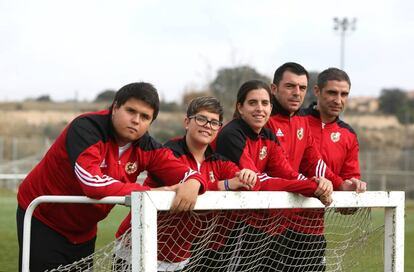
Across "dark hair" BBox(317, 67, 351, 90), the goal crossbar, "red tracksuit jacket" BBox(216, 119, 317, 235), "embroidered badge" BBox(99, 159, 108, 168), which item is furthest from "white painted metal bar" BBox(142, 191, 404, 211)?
"dark hair" BBox(317, 67, 351, 90)

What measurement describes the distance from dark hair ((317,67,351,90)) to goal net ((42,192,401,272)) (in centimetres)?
114

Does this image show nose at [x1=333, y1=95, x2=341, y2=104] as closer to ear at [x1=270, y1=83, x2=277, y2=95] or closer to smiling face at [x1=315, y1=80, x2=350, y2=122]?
smiling face at [x1=315, y1=80, x2=350, y2=122]

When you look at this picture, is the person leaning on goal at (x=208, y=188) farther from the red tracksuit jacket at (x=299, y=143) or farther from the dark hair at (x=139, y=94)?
the red tracksuit jacket at (x=299, y=143)

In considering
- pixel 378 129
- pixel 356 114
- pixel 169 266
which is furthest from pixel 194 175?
pixel 356 114

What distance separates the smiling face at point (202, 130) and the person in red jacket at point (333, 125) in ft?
4.64

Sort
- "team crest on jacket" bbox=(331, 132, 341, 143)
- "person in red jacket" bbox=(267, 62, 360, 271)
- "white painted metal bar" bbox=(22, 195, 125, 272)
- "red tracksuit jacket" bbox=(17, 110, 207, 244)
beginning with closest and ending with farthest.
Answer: "white painted metal bar" bbox=(22, 195, 125, 272), "red tracksuit jacket" bbox=(17, 110, 207, 244), "person in red jacket" bbox=(267, 62, 360, 271), "team crest on jacket" bbox=(331, 132, 341, 143)

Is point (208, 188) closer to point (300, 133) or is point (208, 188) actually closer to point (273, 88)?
point (300, 133)

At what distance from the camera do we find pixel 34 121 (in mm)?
53938

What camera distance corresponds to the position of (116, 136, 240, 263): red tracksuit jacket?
4.62 metres

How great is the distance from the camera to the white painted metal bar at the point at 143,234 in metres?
3.90

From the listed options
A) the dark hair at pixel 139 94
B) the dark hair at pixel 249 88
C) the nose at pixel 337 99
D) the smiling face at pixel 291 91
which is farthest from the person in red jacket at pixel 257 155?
the dark hair at pixel 139 94

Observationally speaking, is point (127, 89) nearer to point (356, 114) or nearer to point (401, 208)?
point (401, 208)

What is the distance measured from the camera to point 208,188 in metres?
5.11

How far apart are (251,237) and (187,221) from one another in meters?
0.84
